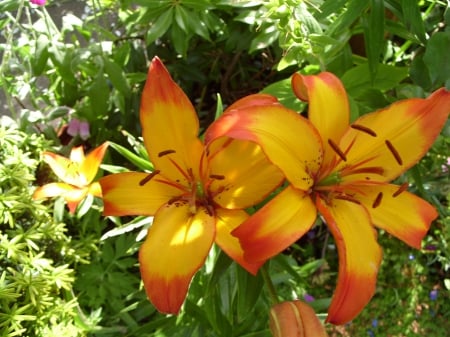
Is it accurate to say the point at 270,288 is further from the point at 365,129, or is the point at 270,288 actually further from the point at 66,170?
the point at 66,170

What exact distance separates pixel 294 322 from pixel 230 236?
12cm

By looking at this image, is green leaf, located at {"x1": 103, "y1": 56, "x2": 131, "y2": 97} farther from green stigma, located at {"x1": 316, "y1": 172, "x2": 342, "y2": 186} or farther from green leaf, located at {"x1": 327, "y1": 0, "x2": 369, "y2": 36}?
green stigma, located at {"x1": 316, "y1": 172, "x2": 342, "y2": 186}

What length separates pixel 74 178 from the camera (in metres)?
0.99

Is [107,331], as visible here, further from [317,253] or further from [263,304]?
[317,253]

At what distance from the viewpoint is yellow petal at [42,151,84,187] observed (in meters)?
0.98

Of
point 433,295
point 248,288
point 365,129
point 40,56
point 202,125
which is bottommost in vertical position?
point 433,295

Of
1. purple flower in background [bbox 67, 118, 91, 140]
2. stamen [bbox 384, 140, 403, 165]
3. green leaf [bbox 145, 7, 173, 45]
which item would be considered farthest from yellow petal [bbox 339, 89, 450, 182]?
purple flower in background [bbox 67, 118, 91, 140]

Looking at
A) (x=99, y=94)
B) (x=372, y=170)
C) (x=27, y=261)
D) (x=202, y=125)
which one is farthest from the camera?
(x=202, y=125)

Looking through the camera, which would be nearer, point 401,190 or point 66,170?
point 401,190

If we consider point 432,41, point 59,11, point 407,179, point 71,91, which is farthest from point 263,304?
point 59,11

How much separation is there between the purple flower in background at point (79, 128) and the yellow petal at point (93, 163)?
0.34 metres

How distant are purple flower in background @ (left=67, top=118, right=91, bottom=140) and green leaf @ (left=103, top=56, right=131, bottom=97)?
14 cm

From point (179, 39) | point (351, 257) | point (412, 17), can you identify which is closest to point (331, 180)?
point (351, 257)

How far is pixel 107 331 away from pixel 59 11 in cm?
114
